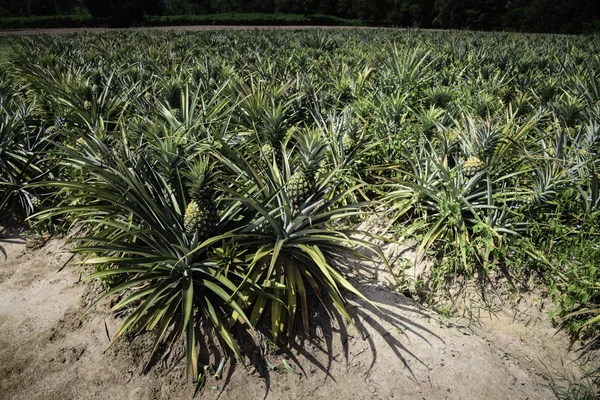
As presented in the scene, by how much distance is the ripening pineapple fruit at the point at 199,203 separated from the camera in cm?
207

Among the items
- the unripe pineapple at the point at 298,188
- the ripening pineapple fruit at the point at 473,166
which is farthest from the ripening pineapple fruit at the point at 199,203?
the ripening pineapple fruit at the point at 473,166

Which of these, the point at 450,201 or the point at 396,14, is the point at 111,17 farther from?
the point at 450,201

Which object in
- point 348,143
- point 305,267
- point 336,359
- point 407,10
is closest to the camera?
point 336,359

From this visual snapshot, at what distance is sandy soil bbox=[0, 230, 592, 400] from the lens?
84.3 inches

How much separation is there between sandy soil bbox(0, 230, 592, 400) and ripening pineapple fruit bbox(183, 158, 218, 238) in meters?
0.86

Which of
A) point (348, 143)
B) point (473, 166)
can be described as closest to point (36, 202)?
point (348, 143)

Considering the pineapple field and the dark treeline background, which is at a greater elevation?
the dark treeline background

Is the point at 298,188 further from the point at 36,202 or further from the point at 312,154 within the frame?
the point at 36,202

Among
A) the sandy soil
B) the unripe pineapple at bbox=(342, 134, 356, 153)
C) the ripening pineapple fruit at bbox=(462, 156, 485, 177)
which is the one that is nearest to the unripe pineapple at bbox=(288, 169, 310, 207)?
the sandy soil

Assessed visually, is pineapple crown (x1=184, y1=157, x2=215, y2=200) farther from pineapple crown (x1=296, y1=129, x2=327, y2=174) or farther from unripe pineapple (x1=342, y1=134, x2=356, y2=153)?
unripe pineapple (x1=342, y1=134, x2=356, y2=153)

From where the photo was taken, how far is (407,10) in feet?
159

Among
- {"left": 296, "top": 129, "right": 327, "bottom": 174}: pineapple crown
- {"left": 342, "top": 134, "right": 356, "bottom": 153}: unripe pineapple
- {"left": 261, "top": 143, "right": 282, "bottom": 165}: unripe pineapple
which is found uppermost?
{"left": 296, "top": 129, "right": 327, "bottom": 174}: pineapple crown

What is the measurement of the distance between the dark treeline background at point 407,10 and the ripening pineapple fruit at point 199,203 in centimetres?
3350

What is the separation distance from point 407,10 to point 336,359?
183ft
